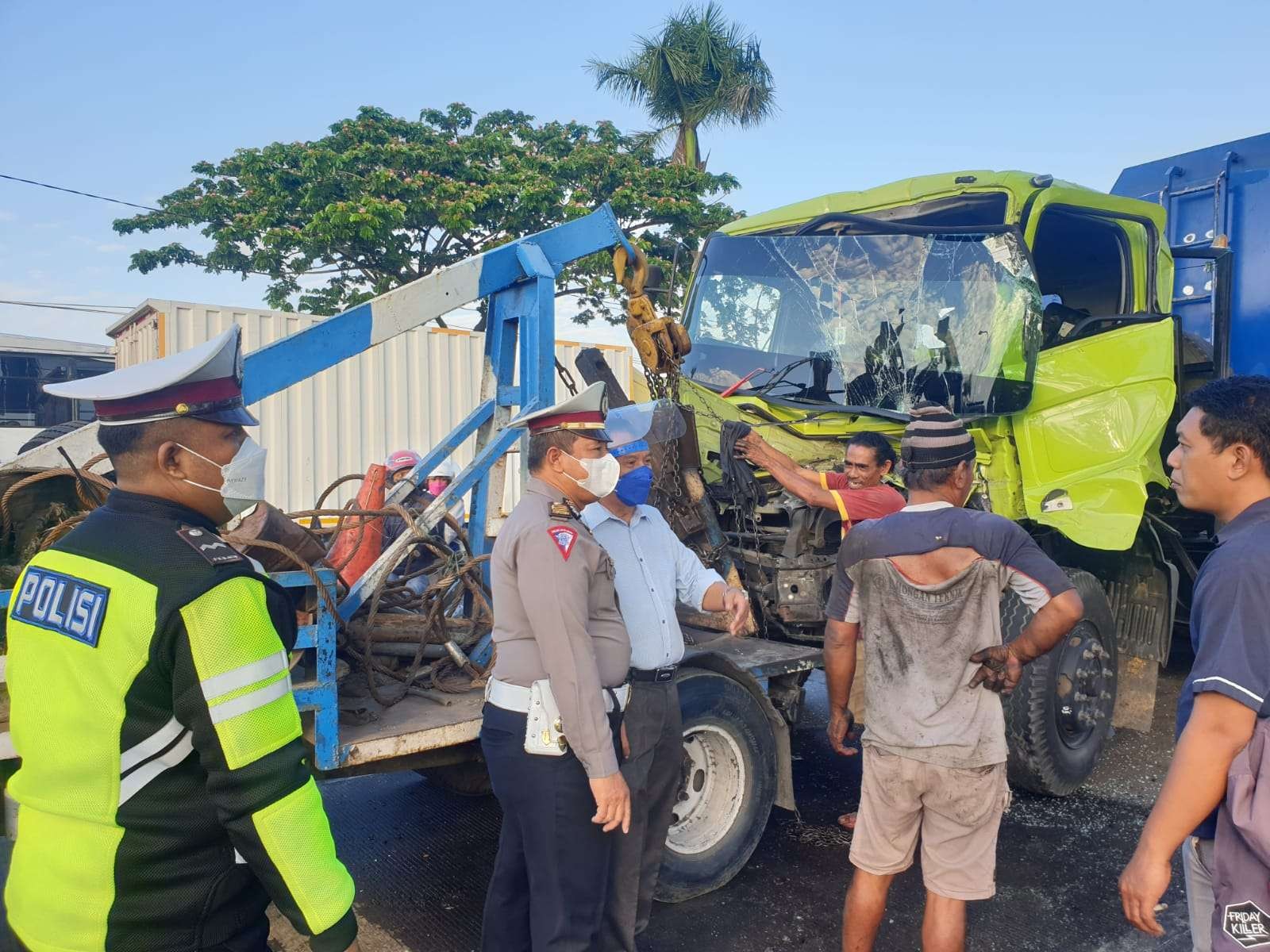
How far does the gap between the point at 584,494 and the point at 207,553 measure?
48.8 inches

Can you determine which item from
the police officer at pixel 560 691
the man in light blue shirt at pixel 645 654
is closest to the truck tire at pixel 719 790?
the man in light blue shirt at pixel 645 654

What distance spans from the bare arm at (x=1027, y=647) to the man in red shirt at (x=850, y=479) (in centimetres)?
133

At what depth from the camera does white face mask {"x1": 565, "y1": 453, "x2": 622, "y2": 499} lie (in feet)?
8.52

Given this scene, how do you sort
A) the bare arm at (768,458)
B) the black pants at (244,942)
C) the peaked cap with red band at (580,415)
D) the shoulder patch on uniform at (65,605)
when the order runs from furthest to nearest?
the bare arm at (768,458) → the peaked cap with red band at (580,415) → the black pants at (244,942) → the shoulder patch on uniform at (65,605)

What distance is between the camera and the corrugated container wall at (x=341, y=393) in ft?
33.3

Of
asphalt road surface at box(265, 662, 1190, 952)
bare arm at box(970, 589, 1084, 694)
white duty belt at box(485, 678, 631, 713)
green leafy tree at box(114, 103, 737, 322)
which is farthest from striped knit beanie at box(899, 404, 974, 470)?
green leafy tree at box(114, 103, 737, 322)

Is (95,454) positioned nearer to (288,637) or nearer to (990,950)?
(288,637)

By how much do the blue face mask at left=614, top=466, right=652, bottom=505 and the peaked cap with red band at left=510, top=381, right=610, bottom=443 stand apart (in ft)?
1.09

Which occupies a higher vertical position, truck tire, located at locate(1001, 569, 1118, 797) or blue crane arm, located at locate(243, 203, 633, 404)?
blue crane arm, located at locate(243, 203, 633, 404)

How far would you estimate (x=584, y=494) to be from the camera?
104 inches

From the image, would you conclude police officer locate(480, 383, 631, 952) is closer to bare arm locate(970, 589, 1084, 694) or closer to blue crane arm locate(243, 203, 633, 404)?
bare arm locate(970, 589, 1084, 694)

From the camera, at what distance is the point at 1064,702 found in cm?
440

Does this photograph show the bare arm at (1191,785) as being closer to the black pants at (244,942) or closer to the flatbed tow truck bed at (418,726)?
the black pants at (244,942)

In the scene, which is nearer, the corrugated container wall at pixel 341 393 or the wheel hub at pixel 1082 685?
the wheel hub at pixel 1082 685
